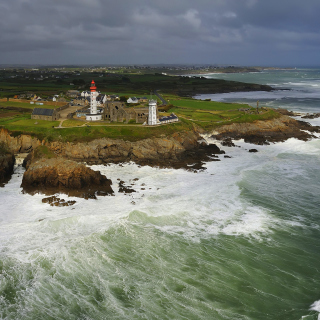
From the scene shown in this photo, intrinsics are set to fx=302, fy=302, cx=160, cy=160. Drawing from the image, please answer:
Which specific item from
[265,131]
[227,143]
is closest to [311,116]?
[265,131]

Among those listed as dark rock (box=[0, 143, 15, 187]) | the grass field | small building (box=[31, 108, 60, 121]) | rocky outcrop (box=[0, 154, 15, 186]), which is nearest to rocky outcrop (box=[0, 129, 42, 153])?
the grass field

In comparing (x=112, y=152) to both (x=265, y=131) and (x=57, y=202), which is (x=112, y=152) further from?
(x=265, y=131)

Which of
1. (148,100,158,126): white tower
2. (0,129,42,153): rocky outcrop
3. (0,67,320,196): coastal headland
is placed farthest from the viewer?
(148,100,158,126): white tower

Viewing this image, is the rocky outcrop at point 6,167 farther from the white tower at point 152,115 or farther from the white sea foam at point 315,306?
the white sea foam at point 315,306

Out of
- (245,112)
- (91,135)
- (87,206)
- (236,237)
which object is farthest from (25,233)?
(245,112)

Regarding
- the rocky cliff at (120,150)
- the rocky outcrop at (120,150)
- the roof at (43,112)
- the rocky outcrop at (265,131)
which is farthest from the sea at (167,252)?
the rocky outcrop at (265,131)

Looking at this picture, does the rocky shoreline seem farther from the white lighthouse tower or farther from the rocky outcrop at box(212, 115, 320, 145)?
Answer: the white lighthouse tower
